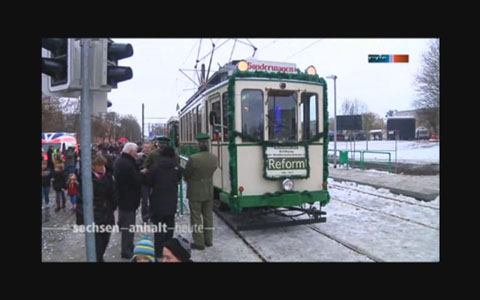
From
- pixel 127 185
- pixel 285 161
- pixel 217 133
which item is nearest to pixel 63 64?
pixel 127 185

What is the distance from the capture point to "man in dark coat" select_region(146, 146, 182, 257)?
5.81 metres

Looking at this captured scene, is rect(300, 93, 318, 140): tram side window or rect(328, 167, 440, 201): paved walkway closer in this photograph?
rect(300, 93, 318, 140): tram side window

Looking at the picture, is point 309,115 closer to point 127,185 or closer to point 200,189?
point 200,189

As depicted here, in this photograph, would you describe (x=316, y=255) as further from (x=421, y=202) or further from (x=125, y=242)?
(x=421, y=202)

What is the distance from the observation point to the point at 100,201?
201 inches

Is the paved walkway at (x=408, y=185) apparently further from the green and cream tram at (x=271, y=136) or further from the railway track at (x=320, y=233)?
the green and cream tram at (x=271, y=136)

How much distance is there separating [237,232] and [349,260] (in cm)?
254

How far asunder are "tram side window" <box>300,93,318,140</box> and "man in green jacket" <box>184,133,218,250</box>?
2.22m

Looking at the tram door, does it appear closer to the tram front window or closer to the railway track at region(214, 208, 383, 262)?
the railway track at region(214, 208, 383, 262)

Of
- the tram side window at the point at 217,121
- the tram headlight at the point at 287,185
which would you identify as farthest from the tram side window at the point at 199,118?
the tram headlight at the point at 287,185

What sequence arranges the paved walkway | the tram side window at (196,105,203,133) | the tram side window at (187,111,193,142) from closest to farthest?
the tram side window at (196,105,203,133) < the paved walkway < the tram side window at (187,111,193,142)

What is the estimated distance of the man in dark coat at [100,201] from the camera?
16.6ft

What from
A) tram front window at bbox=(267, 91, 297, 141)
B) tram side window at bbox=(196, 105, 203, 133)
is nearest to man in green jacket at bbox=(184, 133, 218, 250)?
tram front window at bbox=(267, 91, 297, 141)

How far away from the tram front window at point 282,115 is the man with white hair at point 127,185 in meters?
2.85
